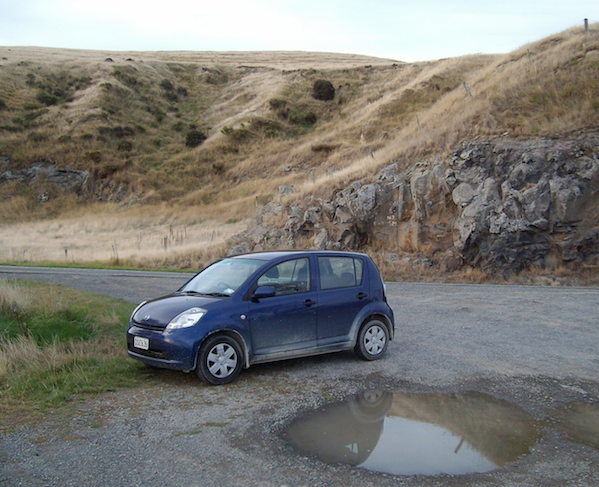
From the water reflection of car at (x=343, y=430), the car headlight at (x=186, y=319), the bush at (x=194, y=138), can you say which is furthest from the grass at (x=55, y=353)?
the bush at (x=194, y=138)

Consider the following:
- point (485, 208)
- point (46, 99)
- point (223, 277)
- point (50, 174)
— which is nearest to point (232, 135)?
point (50, 174)

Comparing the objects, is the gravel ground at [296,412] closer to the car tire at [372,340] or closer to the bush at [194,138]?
the car tire at [372,340]

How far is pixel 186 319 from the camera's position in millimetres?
6582

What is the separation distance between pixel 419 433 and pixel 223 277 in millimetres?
3530

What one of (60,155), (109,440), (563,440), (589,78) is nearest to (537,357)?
(563,440)

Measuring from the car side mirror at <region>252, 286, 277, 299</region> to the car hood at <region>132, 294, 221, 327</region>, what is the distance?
47cm

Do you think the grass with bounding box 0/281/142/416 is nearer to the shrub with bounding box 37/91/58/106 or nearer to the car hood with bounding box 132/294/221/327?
the car hood with bounding box 132/294/221/327

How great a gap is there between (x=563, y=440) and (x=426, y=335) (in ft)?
14.7

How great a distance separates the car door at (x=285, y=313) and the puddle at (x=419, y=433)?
131 centimetres

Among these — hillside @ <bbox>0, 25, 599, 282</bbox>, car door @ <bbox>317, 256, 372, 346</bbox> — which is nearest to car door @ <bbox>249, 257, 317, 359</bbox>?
car door @ <bbox>317, 256, 372, 346</bbox>

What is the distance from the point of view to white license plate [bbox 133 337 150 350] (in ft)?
21.9

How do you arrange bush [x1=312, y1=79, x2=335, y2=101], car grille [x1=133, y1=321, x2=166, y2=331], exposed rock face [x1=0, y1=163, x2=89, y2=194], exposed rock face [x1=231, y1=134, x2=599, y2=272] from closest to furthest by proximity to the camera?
car grille [x1=133, y1=321, x2=166, y2=331]
exposed rock face [x1=231, y1=134, x2=599, y2=272]
exposed rock face [x1=0, y1=163, x2=89, y2=194]
bush [x1=312, y1=79, x2=335, y2=101]

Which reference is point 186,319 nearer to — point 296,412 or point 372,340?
point 296,412

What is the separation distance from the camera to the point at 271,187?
43.8 m
